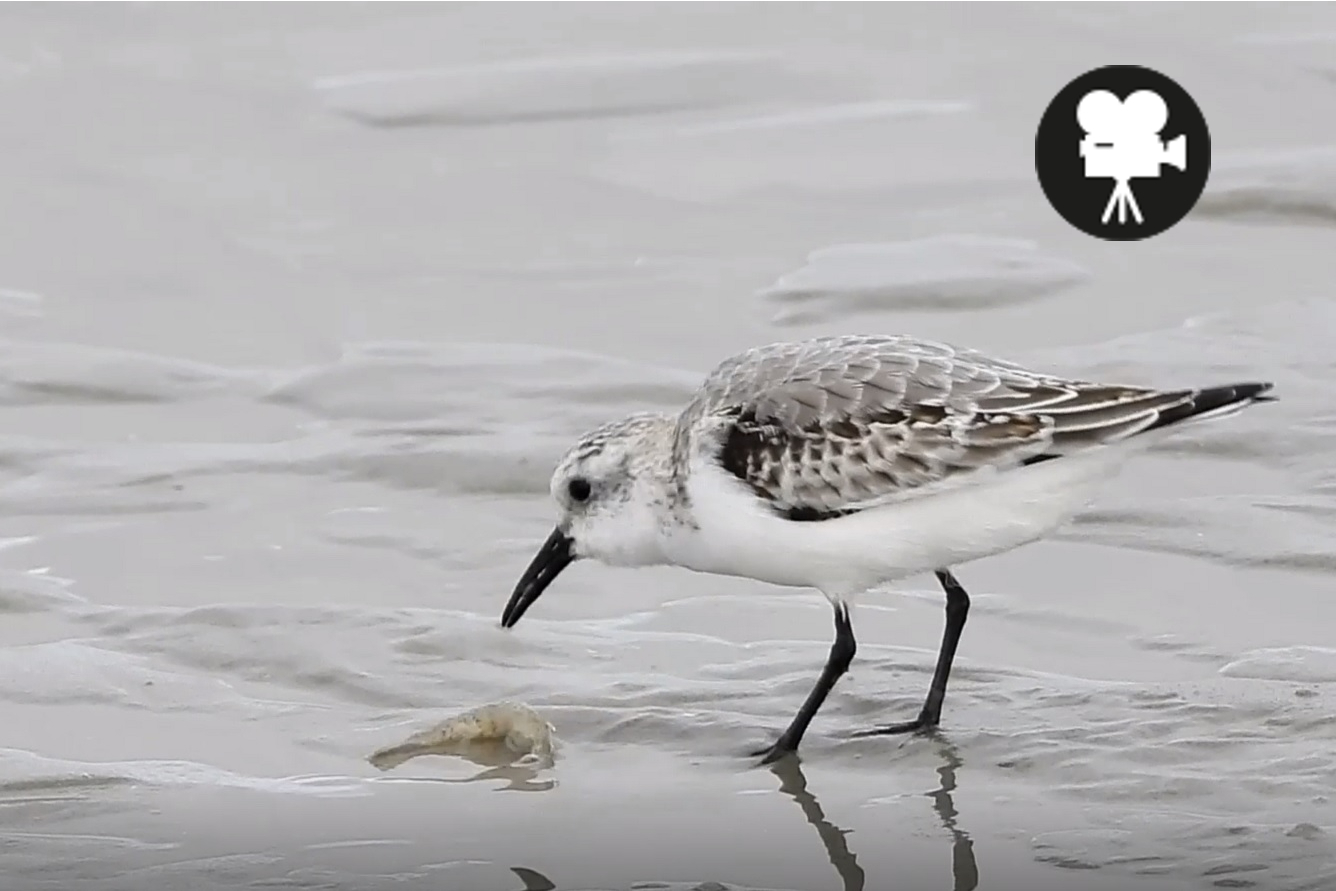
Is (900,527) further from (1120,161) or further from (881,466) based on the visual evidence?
(1120,161)

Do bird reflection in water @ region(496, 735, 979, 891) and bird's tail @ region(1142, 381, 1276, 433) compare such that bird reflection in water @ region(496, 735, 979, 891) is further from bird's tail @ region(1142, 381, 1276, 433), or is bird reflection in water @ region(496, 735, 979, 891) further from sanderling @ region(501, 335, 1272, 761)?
bird's tail @ region(1142, 381, 1276, 433)

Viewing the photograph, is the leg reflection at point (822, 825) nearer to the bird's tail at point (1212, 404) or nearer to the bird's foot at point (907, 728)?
the bird's foot at point (907, 728)

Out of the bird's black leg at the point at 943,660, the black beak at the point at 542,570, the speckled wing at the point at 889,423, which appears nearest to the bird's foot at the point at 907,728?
the bird's black leg at the point at 943,660

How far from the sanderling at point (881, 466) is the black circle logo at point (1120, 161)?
3702mm

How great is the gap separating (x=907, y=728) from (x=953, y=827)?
0.76 m

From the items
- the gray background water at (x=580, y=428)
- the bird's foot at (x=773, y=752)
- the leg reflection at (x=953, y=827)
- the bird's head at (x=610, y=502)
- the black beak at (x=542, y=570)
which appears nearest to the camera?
the leg reflection at (x=953, y=827)

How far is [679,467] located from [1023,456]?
38.2 inches

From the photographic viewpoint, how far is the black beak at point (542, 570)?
6.69 meters

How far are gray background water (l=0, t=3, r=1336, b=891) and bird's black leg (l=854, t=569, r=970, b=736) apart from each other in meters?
0.11

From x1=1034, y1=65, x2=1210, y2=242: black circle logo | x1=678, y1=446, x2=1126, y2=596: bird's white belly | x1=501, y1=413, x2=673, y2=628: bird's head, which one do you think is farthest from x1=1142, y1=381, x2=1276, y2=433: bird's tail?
x1=1034, y1=65, x2=1210, y2=242: black circle logo

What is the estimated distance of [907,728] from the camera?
6.04 m

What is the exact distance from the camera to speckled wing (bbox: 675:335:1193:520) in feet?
19.8

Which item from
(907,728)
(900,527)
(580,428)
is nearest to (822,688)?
(907,728)

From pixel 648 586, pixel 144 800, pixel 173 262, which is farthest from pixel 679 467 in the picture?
pixel 173 262
